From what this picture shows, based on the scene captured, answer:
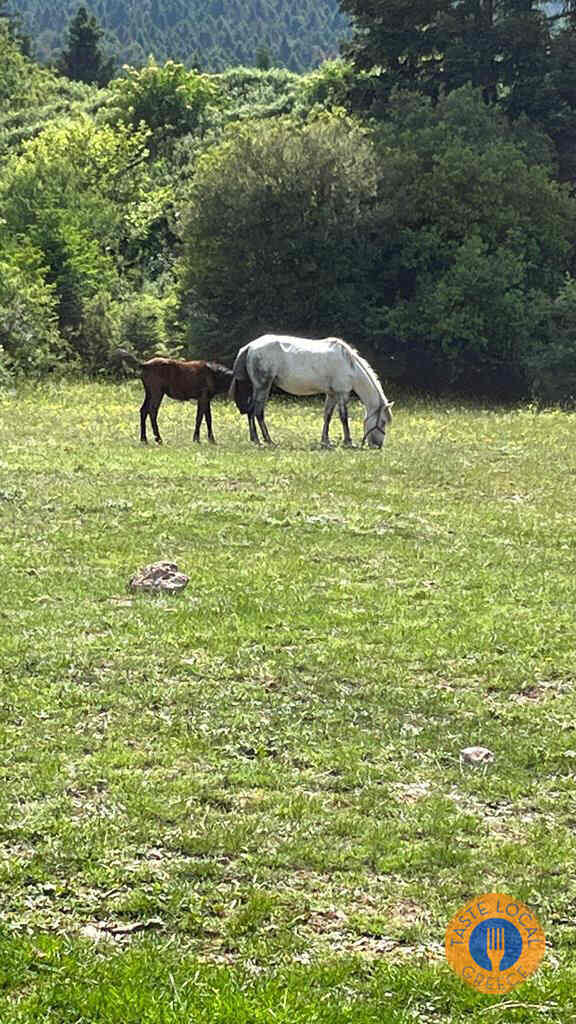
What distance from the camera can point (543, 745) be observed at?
24.7ft

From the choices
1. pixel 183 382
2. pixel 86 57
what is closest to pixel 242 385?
pixel 183 382

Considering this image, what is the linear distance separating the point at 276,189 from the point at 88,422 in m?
12.6

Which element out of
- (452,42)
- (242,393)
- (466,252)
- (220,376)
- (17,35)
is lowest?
(242,393)

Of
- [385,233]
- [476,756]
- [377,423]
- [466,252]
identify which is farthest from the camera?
[385,233]

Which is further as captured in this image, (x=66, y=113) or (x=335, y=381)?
(x=66, y=113)

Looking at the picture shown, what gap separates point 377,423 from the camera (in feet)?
70.0

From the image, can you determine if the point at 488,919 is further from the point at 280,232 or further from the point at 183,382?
the point at 280,232

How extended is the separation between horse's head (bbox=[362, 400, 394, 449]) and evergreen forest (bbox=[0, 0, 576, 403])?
40.5 feet

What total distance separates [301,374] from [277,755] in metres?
15.2

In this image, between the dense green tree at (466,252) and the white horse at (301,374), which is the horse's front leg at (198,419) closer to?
the white horse at (301,374)

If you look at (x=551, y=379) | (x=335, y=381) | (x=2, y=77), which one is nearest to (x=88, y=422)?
(x=335, y=381)

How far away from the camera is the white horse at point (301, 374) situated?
21562 millimetres

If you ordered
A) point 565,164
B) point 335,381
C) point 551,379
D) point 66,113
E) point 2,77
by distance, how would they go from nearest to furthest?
point 335,381 → point 551,379 → point 565,164 → point 66,113 → point 2,77

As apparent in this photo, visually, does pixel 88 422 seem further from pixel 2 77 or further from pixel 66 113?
pixel 2 77
